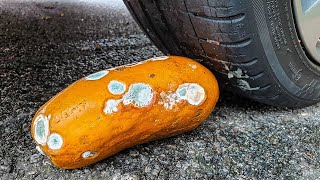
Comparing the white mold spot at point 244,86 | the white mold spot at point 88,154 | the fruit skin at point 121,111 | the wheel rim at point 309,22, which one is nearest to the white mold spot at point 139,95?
the fruit skin at point 121,111

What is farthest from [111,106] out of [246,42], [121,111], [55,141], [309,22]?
[309,22]

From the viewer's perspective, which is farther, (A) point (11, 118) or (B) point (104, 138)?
(A) point (11, 118)

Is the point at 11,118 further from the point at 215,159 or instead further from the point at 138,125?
the point at 215,159

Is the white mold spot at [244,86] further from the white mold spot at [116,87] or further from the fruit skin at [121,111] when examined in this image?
the white mold spot at [116,87]

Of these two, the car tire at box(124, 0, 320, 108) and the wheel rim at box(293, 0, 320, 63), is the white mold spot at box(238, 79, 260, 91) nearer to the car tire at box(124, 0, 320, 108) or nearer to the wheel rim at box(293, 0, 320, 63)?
the car tire at box(124, 0, 320, 108)

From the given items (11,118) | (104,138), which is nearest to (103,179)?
(104,138)

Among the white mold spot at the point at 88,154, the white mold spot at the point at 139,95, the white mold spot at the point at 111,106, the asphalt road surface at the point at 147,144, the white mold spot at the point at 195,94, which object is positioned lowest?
the asphalt road surface at the point at 147,144
